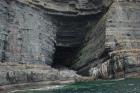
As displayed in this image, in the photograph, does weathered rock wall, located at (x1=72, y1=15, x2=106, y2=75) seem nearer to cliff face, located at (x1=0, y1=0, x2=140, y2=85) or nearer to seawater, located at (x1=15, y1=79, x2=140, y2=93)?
cliff face, located at (x1=0, y1=0, x2=140, y2=85)

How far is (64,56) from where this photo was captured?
96.7 meters

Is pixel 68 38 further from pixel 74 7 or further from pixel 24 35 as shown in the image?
pixel 24 35

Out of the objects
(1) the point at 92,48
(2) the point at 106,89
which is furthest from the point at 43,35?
(2) the point at 106,89

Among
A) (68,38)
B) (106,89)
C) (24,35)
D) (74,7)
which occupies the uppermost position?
(74,7)

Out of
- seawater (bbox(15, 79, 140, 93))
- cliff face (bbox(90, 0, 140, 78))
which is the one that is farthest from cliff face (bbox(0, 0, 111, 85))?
seawater (bbox(15, 79, 140, 93))

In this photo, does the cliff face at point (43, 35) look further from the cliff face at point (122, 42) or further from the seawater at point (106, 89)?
the seawater at point (106, 89)

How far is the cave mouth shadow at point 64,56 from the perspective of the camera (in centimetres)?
9253

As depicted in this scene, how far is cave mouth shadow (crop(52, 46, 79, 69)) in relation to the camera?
3643 inches

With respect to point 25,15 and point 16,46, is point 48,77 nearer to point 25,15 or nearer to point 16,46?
point 16,46

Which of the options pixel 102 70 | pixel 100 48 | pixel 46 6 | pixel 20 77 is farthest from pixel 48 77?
pixel 46 6

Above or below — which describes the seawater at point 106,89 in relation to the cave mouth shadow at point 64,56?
below

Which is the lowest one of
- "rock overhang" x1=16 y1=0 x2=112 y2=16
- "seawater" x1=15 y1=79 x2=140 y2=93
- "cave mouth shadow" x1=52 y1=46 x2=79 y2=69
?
"seawater" x1=15 y1=79 x2=140 y2=93

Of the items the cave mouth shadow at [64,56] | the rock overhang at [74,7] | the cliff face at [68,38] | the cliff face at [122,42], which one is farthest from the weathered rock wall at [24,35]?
the cliff face at [122,42]

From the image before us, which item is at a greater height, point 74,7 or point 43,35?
point 74,7
